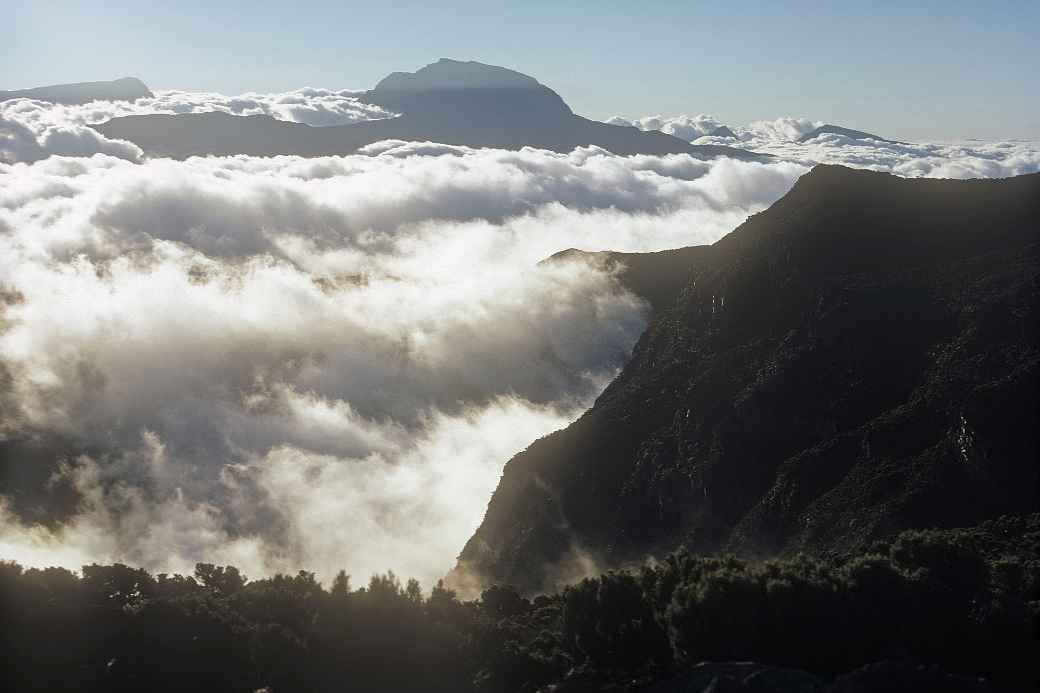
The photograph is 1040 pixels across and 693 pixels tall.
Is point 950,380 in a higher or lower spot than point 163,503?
higher

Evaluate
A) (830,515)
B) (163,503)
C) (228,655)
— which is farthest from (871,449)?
(163,503)

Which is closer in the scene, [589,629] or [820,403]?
[589,629]

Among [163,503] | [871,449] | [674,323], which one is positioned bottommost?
[163,503]

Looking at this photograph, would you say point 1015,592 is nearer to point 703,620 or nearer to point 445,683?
point 703,620

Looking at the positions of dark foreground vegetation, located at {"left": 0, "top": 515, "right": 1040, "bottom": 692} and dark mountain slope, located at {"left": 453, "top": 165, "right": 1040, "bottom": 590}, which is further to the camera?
dark mountain slope, located at {"left": 453, "top": 165, "right": 1040, "bottom": 590}
